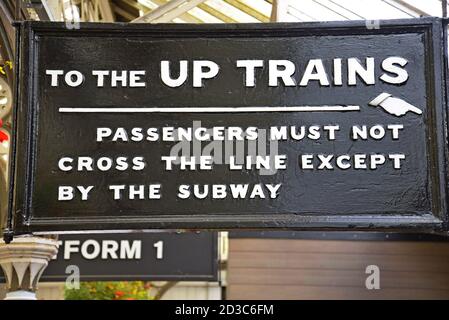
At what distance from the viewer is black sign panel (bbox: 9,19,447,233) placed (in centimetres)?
239

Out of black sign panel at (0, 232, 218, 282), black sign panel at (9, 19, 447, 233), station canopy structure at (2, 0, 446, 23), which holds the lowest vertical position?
black sign panel at (0, 232, 218, 282)

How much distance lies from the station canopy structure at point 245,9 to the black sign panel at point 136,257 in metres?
1.56

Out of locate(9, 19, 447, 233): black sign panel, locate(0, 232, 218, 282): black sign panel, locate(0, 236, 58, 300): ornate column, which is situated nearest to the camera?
locate(9, 19, 447, 233): black sign panel

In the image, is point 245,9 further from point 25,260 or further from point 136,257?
point 25,260

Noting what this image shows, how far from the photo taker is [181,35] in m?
2.53

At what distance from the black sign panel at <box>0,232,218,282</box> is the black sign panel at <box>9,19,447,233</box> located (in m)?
3.79

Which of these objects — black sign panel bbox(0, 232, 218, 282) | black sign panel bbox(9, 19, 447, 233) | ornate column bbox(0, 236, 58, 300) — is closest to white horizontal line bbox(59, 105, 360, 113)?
black sign panel bbox(9, 19, 447, 233)

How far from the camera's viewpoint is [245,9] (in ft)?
27.3

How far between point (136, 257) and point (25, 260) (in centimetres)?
170

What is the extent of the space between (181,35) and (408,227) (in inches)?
32.0

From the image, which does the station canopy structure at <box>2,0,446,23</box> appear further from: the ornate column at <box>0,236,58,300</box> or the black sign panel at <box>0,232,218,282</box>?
the black sign panel at <box>0,232,218,282</box>

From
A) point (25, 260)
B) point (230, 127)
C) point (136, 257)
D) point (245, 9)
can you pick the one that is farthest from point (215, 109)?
point (245, 9)

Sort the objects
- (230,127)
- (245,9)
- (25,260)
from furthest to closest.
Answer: (245,9) → (25,260) → (230,127)
